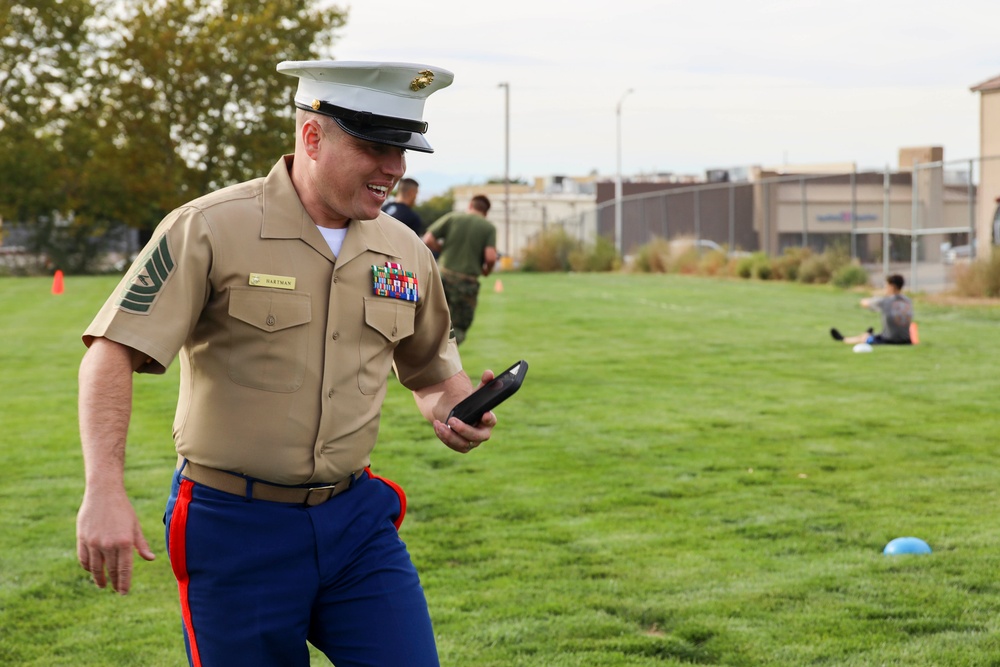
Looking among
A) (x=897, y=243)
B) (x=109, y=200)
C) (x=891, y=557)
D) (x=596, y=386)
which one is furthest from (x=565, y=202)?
(x=891, y=557)

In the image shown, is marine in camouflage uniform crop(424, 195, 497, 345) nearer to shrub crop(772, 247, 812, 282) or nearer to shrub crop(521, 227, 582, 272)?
shrub crop(772, 247, 812, 282)

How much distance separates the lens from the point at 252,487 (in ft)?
10.1

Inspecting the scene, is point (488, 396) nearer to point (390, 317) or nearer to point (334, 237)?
point (390, 317)

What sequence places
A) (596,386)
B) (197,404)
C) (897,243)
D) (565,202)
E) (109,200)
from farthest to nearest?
(565,202) → (109,200) → (897,243) → (596,386) → (197,404)

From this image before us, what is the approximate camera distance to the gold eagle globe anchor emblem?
129 inches

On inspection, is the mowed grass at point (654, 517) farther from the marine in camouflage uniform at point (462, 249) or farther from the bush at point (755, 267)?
the bush at point (755, 267)

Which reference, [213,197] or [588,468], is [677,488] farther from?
[213,197]

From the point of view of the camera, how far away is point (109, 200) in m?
44.8

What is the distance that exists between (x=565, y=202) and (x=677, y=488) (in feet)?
262

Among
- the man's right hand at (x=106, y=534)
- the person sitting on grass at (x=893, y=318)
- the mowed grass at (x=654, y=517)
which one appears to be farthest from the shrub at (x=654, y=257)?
the man's right hand at (x=106, y=534)

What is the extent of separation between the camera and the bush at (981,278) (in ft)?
79.3

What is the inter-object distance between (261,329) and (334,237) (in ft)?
1.12

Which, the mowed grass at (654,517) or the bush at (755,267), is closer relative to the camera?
the mowed grass at (654,517)

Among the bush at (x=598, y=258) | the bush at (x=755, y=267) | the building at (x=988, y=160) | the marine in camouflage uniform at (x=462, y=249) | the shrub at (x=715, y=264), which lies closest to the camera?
the marine in camouflage uniform at (x=462, y=249)
